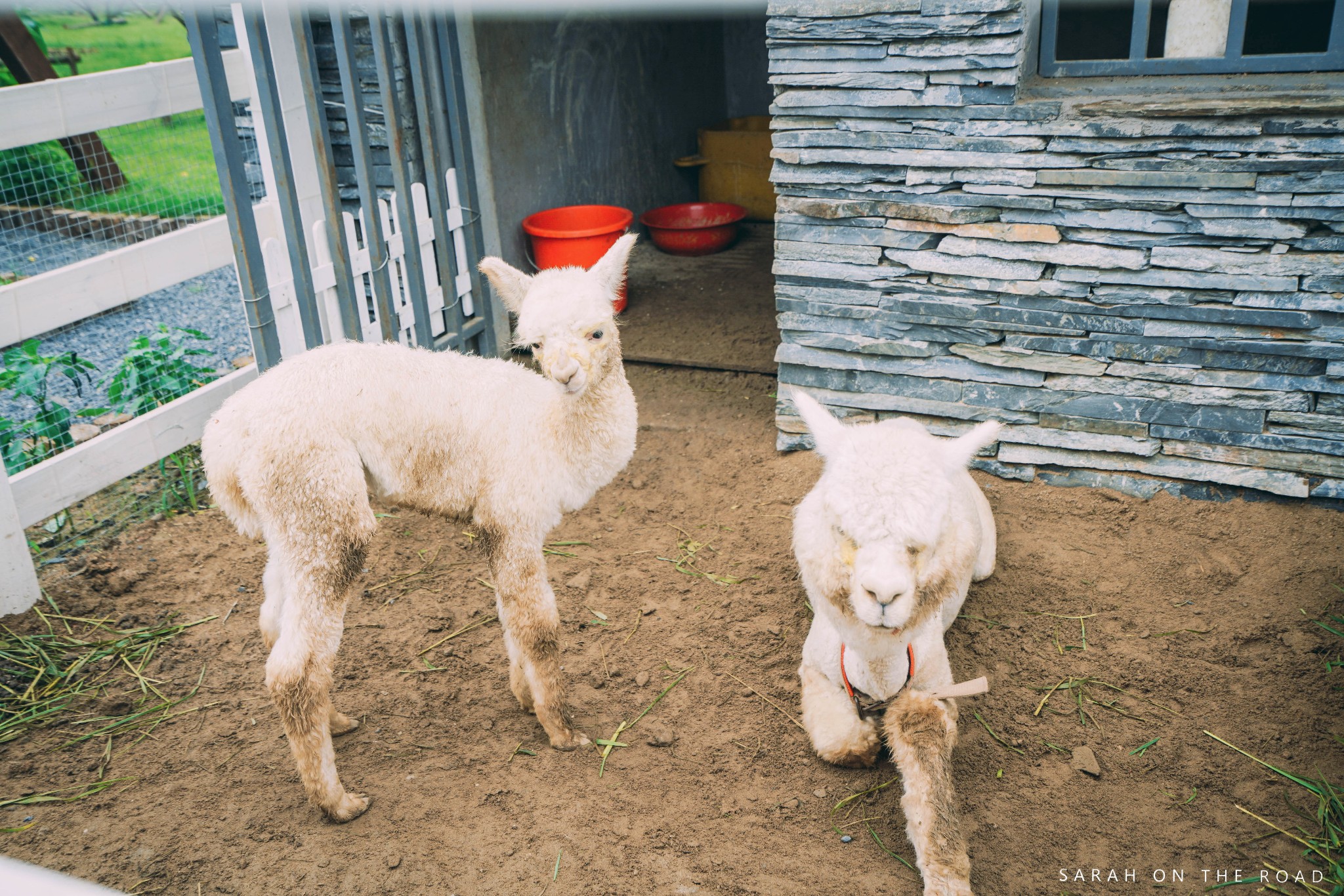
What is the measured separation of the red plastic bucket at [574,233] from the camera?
20.3ft

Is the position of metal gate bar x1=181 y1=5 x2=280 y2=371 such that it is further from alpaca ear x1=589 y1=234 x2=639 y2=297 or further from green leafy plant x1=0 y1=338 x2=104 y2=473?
alpaca ear x1=589 y1=234 x2=639 y2=297

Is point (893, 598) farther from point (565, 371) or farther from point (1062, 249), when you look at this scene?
point (1062, 249)

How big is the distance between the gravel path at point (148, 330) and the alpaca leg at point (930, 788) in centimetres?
494

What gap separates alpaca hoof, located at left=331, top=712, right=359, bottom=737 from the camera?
323 cm

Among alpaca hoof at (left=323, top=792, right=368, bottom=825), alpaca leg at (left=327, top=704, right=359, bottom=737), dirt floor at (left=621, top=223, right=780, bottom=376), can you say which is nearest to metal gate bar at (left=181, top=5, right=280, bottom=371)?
alpaca leg at (left=327, top=704, right=359, bottom=737)

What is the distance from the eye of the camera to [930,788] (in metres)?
2.71

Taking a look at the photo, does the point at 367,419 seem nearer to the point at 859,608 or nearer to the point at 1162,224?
the point at 859,608

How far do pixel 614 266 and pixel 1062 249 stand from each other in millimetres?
2312

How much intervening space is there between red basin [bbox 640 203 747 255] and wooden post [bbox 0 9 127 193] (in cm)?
424

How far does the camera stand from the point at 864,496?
2490 millimetres

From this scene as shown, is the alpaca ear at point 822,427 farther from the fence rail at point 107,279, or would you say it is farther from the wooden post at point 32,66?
the wooden post at point 32,66

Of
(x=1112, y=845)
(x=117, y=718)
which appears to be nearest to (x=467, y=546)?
(x=117, y=718)

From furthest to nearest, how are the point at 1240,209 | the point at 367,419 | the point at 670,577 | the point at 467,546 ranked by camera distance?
the point at 467,546
the point at 670,577
the point at 1240,209
the point at 367,419

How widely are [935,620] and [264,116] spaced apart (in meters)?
3.58
